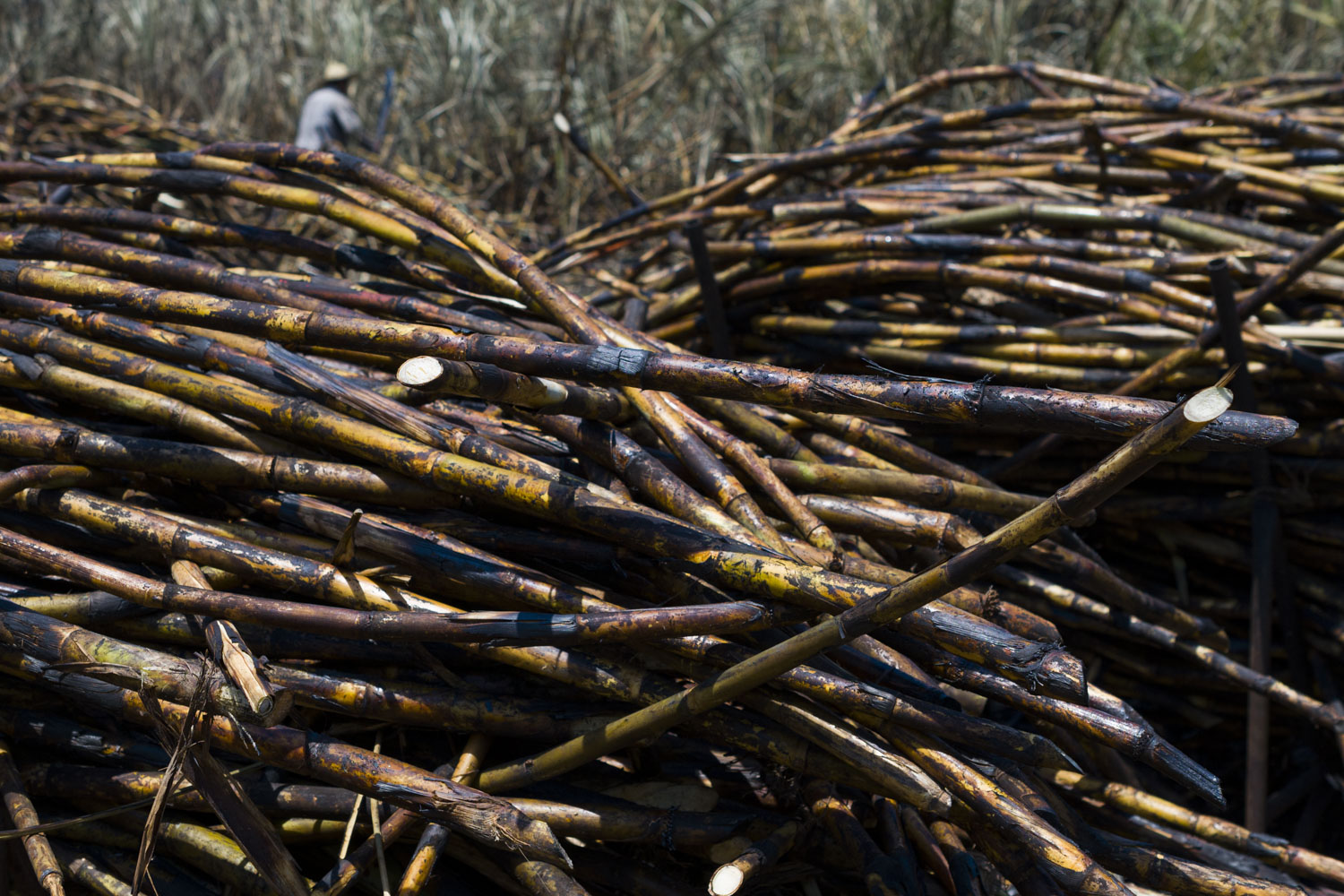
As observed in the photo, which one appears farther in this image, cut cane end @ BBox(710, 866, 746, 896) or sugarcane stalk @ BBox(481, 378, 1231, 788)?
cut cane end @ BBox(710, 866, 746, 896)

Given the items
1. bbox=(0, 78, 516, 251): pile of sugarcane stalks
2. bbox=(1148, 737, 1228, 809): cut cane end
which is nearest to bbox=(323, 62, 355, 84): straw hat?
bbox=(0, 78, 516, 251): pile of sugarcane stalks

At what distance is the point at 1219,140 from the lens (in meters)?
2.78

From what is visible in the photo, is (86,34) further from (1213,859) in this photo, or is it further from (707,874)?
(1213,859)

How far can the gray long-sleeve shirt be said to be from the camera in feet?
17.9

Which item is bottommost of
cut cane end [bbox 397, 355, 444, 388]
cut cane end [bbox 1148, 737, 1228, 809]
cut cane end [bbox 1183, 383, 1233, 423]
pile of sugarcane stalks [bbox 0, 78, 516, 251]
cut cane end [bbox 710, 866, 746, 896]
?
cut cane end [bbox 710, 866, 746, 896]

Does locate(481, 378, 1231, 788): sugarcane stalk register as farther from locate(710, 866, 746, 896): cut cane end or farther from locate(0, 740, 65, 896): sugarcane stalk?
locate(0, 740, 65, 896): sugarcane stalk

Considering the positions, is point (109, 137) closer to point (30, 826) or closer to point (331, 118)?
point (331, 118)

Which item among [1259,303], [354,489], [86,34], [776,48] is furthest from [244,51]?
[1259,303]

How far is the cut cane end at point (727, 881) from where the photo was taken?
119 cm

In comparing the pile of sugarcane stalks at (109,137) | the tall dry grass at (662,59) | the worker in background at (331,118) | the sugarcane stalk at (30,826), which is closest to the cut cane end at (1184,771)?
the sugarcane stalk at (30,826)

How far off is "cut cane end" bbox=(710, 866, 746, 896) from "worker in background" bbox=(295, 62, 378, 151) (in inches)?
199

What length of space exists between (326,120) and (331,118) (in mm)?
32

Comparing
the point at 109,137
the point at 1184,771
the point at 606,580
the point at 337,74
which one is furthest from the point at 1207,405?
Answer: the point at 337,74

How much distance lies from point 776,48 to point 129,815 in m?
5.10
